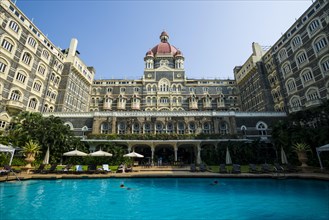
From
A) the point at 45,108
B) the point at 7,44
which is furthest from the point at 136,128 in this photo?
the point at 7,44

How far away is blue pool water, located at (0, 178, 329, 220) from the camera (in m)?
8.08

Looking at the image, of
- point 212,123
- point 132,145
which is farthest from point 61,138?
point 212,123

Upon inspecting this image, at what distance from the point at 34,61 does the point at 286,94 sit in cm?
5185

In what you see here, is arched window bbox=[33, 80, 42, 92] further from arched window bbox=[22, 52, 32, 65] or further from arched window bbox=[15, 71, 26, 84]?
arched window bbox=[22, 52, 32, 65]

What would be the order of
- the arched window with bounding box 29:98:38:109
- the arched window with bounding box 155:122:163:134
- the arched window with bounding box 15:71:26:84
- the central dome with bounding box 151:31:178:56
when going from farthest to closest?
the central dome with bounding box 151:31:178:56 → the arched window with bounding box 29:98:38:109 → the arched window with bounding box 155:122:163:134 → the arched window with bounding box 15:71:26:84

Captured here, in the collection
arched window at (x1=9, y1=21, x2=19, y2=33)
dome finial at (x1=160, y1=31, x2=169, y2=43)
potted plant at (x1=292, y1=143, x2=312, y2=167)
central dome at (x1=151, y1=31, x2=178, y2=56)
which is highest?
dome finial at (x1=160, y1=31, x2=169, y2=43)

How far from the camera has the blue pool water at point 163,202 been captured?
26.5 feet

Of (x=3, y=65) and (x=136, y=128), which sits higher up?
(x=3, y=65)

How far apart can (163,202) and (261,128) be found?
91.1ft

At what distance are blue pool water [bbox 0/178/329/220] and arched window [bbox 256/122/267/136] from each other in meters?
19.2

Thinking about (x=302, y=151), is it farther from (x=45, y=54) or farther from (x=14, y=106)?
(x=45, y=54)

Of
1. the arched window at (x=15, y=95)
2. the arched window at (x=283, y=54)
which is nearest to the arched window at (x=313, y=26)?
the arched window at (x=283, y=54)

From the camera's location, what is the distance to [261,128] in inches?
1244

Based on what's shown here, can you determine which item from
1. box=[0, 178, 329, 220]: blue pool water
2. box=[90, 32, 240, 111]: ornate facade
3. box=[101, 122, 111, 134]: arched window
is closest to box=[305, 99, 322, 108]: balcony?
box=[90, 32, 240, 111]: ornate facade
